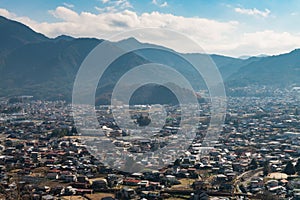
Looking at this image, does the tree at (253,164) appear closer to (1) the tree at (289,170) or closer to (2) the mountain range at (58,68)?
(1) the tree at (289,170)

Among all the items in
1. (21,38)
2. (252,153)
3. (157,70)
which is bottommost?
(252,153)

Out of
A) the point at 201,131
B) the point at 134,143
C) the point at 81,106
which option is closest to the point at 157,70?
the point at 81,106

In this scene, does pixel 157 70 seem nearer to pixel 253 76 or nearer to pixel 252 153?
pixel 253 76

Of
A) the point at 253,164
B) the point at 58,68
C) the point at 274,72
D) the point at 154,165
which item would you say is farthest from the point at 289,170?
the point at 274,72

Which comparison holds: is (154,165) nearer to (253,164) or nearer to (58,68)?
(253,164)

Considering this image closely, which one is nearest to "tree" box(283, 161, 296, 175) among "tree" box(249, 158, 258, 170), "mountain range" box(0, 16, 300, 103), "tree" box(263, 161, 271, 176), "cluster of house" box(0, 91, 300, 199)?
"cluster of house" box(0, 91, 300, 199)
